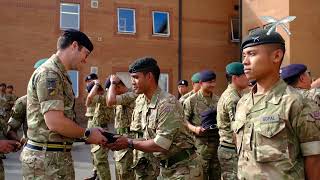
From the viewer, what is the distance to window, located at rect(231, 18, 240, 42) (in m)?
25.6

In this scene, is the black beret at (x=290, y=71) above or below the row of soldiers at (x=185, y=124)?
above

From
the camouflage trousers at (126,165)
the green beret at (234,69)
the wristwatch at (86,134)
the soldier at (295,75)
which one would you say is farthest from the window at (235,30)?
the wristwatch at (86,134)

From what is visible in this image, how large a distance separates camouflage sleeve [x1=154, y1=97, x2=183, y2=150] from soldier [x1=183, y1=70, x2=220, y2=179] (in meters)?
2.73

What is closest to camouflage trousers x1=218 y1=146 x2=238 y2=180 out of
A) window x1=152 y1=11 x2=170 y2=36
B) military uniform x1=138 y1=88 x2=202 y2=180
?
military uniform x1=138 y1=88 x2=202 y2=180

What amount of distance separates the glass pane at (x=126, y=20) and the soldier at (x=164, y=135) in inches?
734

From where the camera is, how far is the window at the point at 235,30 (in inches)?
1008

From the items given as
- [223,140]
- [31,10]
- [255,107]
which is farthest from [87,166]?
[31,10]

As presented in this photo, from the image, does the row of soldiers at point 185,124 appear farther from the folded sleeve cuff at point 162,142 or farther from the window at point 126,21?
the window at point 126,21

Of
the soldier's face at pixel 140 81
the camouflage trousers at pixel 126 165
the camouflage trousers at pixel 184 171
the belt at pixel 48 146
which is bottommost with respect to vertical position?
the camouflage trousers at pixel 126 165

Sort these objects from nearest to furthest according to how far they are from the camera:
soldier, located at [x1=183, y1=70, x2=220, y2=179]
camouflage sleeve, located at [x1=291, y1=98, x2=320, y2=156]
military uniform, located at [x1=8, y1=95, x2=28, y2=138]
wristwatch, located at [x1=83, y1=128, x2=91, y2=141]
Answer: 1. camouflage sleeve, located at [x1=291, y1=98, x2=320, y2=156]
2. wristwatch, located at [x1=83, y1=128, x2=91, y2=141]
3. military uniform, located at [x1=8, y1=95, x2=28, y2=138]
4. soldier, located at [x1=183, y1=70, x2=220, y2=179]

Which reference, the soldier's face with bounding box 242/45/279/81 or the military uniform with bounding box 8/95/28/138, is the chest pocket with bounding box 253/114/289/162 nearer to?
the soldier's face with bounding box 242/45/279/81

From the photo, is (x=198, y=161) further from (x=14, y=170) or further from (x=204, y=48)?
(x=204, y=48)

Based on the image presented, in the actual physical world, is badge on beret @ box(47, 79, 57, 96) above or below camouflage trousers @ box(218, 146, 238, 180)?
above

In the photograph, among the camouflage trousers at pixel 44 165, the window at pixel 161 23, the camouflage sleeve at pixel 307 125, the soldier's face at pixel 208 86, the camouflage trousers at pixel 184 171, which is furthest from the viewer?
the window at pixel 161 23
